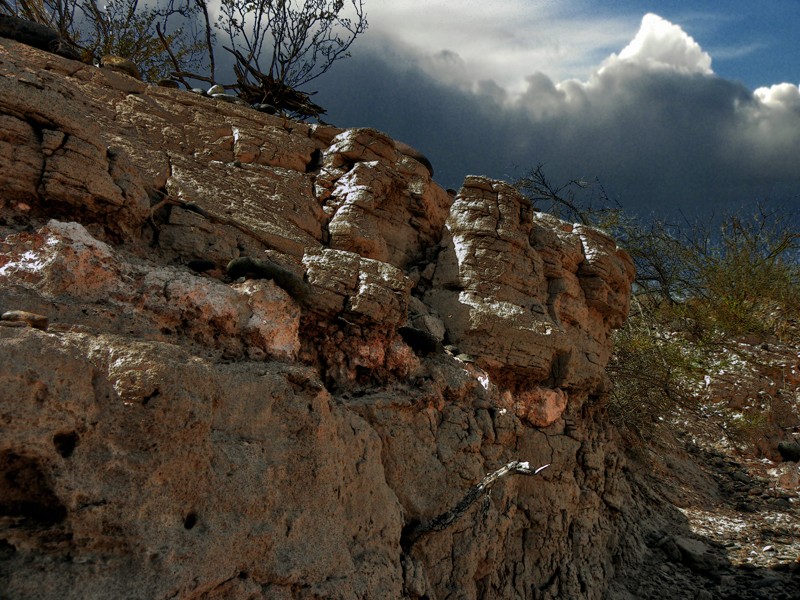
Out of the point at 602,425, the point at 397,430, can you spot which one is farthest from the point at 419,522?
the point at 602,425

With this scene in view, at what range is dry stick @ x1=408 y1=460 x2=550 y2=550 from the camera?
17.0 feet

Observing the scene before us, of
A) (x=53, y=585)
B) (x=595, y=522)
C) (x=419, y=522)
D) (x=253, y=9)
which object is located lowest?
(x=595, y=522)

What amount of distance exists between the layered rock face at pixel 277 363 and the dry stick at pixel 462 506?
0.10 m

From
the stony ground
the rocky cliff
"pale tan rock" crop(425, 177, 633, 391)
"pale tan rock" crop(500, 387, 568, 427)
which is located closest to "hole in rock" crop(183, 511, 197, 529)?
the rocky cliff

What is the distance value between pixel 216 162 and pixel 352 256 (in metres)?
1.79

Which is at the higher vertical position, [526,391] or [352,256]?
[352,256]

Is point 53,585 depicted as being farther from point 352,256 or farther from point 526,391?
point 526,391

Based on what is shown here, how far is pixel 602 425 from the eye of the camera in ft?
27.5

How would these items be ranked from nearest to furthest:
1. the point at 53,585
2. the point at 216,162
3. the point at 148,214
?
the point at 53,585 → the point at 148,214 → the point at 216,162

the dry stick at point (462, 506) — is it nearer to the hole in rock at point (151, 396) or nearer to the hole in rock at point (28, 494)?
the hole in rock at point (151, 396)

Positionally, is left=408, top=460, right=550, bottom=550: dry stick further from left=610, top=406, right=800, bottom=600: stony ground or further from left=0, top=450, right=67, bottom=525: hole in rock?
left=610, top=406, right=800, bottom=600: stony ground

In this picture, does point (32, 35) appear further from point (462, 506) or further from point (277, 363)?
point (462, 506)

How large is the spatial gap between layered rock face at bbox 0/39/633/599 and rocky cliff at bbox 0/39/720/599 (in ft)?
0.06

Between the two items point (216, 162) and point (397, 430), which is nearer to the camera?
point (397, 430)
